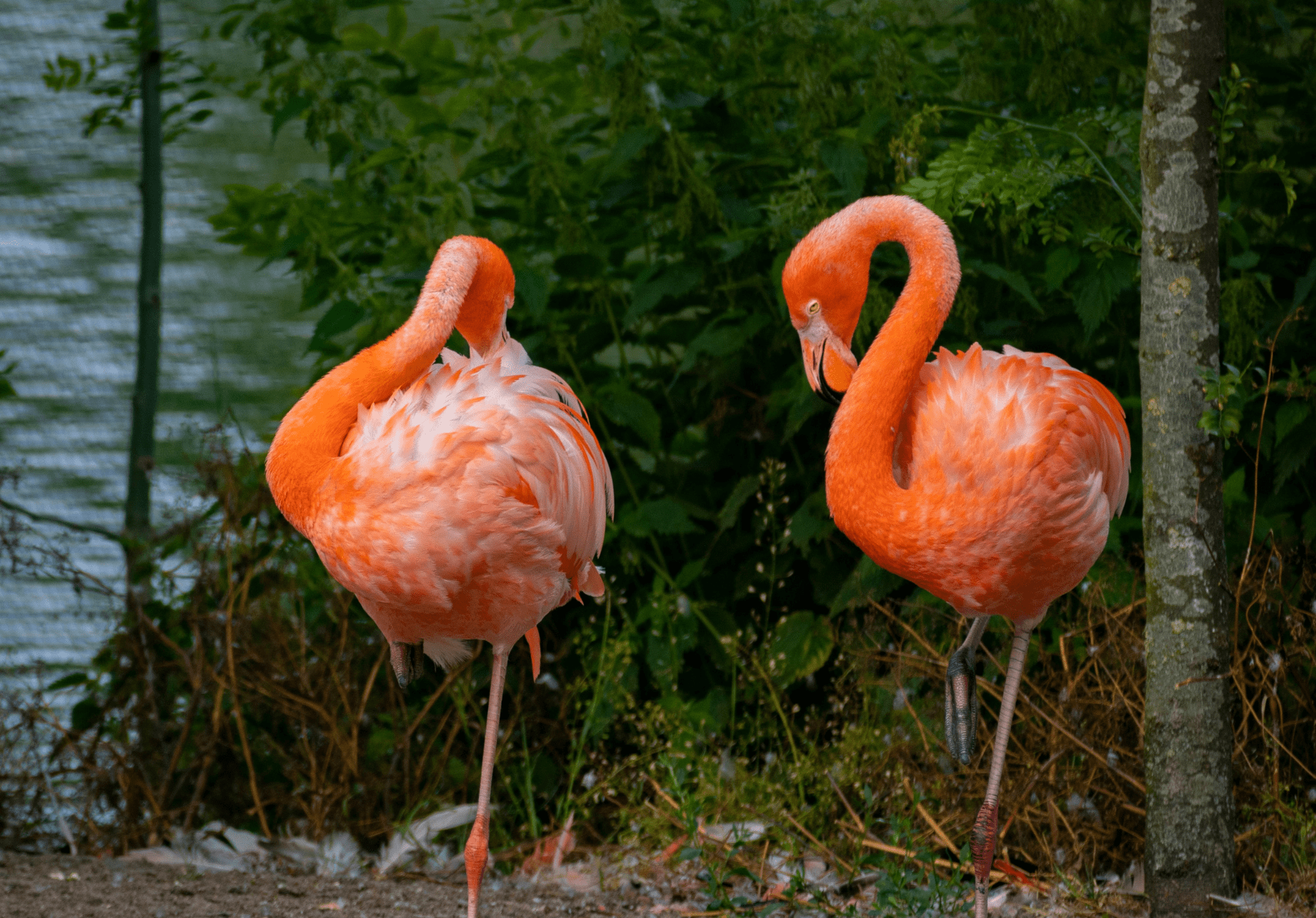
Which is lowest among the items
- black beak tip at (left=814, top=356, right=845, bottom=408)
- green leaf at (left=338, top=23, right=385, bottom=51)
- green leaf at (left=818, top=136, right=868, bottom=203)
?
black beak tip at (left=814, top=356, right=845, bottom=408)

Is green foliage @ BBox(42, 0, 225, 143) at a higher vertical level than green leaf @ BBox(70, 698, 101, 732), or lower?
higher

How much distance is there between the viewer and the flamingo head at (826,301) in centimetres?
234

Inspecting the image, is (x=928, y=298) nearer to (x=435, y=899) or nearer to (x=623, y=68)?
(x=623, y=68)

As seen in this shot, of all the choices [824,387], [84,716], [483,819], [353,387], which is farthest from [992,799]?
[84,716]

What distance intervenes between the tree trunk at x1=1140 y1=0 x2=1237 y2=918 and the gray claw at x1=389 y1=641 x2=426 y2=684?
170 centimetres

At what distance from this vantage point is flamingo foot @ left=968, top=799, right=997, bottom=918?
91.1 inches

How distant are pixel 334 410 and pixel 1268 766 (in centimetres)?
231

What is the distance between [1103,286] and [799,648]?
1.37 metres

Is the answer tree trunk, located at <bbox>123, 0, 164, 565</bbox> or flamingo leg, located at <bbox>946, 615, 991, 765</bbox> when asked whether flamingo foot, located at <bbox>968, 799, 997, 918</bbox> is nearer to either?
flamingo leg, located at <bbox>946, 615, 991, 765</bbox>

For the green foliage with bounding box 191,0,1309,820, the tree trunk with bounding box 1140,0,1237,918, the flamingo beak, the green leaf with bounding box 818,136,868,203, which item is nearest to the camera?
the tree trunk with bounding box 1140,0,1237,918

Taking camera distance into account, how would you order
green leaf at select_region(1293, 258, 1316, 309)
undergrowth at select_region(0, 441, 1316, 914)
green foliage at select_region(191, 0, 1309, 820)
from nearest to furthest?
undergrowth at select_region(0, 441, 1316, 914)
green leaf at select_region(1293, 258, 1316, 309)
green foliage at select_region(191, 0, 1309, 820)

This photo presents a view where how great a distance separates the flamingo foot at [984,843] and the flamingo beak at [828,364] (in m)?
0.92

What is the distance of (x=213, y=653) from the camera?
A: 11.7 feet

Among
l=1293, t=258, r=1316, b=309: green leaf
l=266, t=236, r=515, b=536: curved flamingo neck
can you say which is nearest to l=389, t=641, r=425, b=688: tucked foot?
l=266, t=236, r=515, b=536: curved flamingo neck
